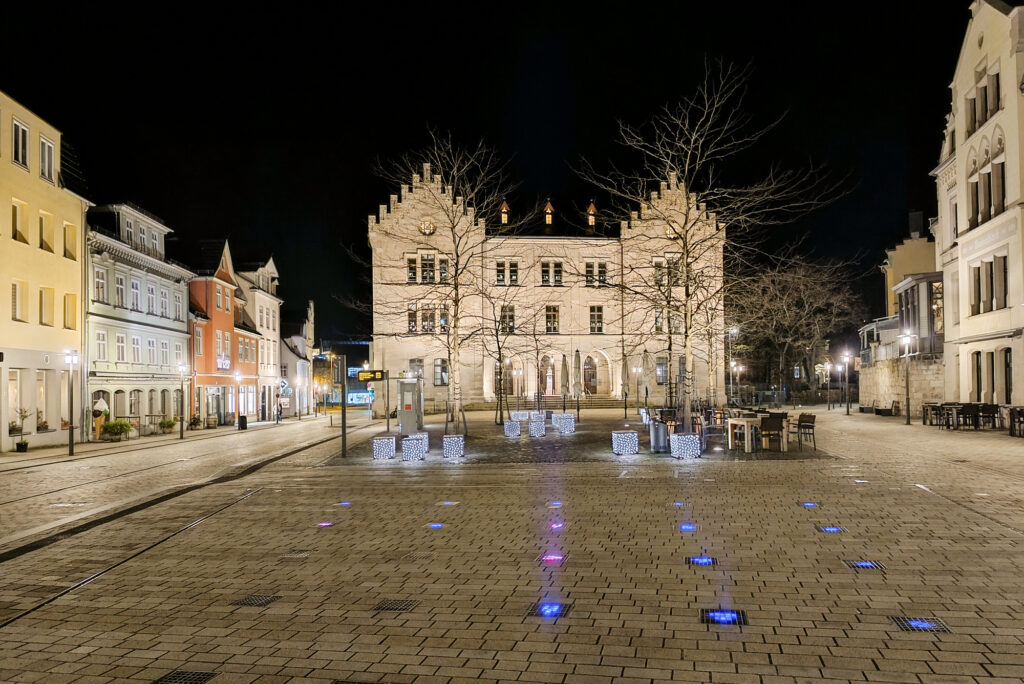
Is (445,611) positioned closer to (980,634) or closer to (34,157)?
(980,634)

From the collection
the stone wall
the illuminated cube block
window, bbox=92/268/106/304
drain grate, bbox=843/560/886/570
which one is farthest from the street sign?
the stone wall

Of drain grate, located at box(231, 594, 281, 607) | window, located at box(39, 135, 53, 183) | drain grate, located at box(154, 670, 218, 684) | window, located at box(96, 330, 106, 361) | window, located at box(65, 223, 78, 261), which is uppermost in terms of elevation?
window, located at box(39, 135, 53, 183)

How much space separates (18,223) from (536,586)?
28218 millimetres

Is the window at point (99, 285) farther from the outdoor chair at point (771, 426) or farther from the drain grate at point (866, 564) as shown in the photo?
the drain grate at point (866, 564)

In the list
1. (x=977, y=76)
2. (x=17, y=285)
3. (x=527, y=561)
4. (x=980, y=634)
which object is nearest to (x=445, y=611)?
(x=527, y=561)

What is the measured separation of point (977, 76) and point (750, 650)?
33991mm

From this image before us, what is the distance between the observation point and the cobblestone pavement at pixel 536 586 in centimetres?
529

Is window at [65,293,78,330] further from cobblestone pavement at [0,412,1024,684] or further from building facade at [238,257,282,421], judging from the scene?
building facade at [238,257,282,421]

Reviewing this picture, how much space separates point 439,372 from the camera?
59812 millimetres

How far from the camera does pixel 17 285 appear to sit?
27.5 m

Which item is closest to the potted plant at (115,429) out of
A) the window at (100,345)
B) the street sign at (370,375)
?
the window at (100,345)

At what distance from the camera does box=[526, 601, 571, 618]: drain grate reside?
6.37m

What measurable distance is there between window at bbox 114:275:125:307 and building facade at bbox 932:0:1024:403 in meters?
37.2

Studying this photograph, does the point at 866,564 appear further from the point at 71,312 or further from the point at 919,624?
the point at 71,312
